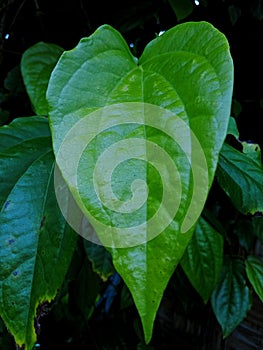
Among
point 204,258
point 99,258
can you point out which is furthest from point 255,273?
point 99,258

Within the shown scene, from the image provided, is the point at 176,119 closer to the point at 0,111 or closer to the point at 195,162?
the point at 195,162

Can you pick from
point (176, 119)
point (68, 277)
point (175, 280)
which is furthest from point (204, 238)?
point (176, 119)

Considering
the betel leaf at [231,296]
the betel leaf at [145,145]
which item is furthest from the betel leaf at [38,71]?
the betel leaf at [231,296]

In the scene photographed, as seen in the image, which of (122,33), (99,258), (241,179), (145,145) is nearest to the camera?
(145,145)

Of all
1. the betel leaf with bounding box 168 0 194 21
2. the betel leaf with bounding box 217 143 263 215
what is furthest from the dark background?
the betel leaf with bounding box 217 143 263 215

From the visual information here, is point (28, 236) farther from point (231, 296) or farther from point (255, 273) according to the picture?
point (231, 296)

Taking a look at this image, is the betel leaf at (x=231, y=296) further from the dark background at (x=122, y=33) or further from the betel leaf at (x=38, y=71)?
the betel leaf at (x=38, y=71)

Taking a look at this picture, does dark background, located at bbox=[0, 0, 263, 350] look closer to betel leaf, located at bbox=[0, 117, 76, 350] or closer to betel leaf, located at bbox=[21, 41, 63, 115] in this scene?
betel leaf, located at bbox=[21, 41, 63, 115]
